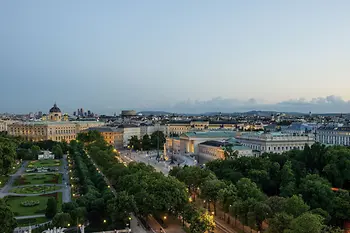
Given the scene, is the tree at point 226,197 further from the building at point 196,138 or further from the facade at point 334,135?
the facade at point 334,135

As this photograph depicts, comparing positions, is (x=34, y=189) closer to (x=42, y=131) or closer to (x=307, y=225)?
(x=307, y=225)

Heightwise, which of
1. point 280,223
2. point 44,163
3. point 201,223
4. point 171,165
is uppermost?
point 280,223

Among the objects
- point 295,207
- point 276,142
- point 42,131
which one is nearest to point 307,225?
point 295,207

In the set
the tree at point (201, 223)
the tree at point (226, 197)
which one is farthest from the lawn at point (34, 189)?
the tree at point (201, 223)

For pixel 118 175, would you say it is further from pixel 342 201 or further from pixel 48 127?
pixel 48 127

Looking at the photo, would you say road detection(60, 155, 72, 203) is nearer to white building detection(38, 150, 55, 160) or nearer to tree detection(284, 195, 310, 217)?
white building detection(38, 150, 55, 160)

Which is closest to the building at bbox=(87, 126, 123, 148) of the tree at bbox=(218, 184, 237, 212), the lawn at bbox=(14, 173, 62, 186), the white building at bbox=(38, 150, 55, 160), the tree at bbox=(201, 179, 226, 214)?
the white building at bbox=(38, 150, 55, 160)

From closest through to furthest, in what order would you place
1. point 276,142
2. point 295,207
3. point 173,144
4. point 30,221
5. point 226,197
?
point 295,207 → point 30,221 → point 226,197 → point 276,142 → point 173,144
